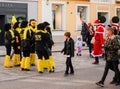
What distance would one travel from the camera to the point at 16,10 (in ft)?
97.0

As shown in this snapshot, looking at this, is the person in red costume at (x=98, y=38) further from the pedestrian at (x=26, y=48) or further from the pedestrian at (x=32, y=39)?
the pedestrian at (x=26, y=48)

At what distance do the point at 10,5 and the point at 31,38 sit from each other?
46.4 ft

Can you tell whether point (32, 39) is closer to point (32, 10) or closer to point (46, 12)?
point (32, 10)

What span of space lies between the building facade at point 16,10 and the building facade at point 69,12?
63 centimetres

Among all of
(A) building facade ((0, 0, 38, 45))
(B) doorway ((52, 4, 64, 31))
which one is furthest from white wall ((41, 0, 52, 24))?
(B) doorway ((52, 4, 64, 31))

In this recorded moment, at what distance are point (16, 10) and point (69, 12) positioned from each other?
17.2 ft

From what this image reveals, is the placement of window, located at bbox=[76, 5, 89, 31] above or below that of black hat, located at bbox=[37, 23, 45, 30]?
above

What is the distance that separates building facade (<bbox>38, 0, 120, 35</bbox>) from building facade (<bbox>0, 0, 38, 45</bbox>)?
63 centimetres

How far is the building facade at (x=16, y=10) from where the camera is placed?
28.8 m

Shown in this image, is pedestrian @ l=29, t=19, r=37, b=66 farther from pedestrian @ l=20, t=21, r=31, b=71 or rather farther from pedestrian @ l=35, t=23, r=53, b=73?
pedestrian @ l=35, t=23, r=53, b=73

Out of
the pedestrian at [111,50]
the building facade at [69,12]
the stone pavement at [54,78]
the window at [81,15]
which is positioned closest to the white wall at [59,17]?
the building facade at [69,12]

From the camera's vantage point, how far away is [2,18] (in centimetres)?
2912

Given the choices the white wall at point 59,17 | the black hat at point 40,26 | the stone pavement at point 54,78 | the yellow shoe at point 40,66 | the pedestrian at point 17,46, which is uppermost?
the white wall at point 59,17

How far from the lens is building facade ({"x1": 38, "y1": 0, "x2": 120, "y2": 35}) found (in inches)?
1244
